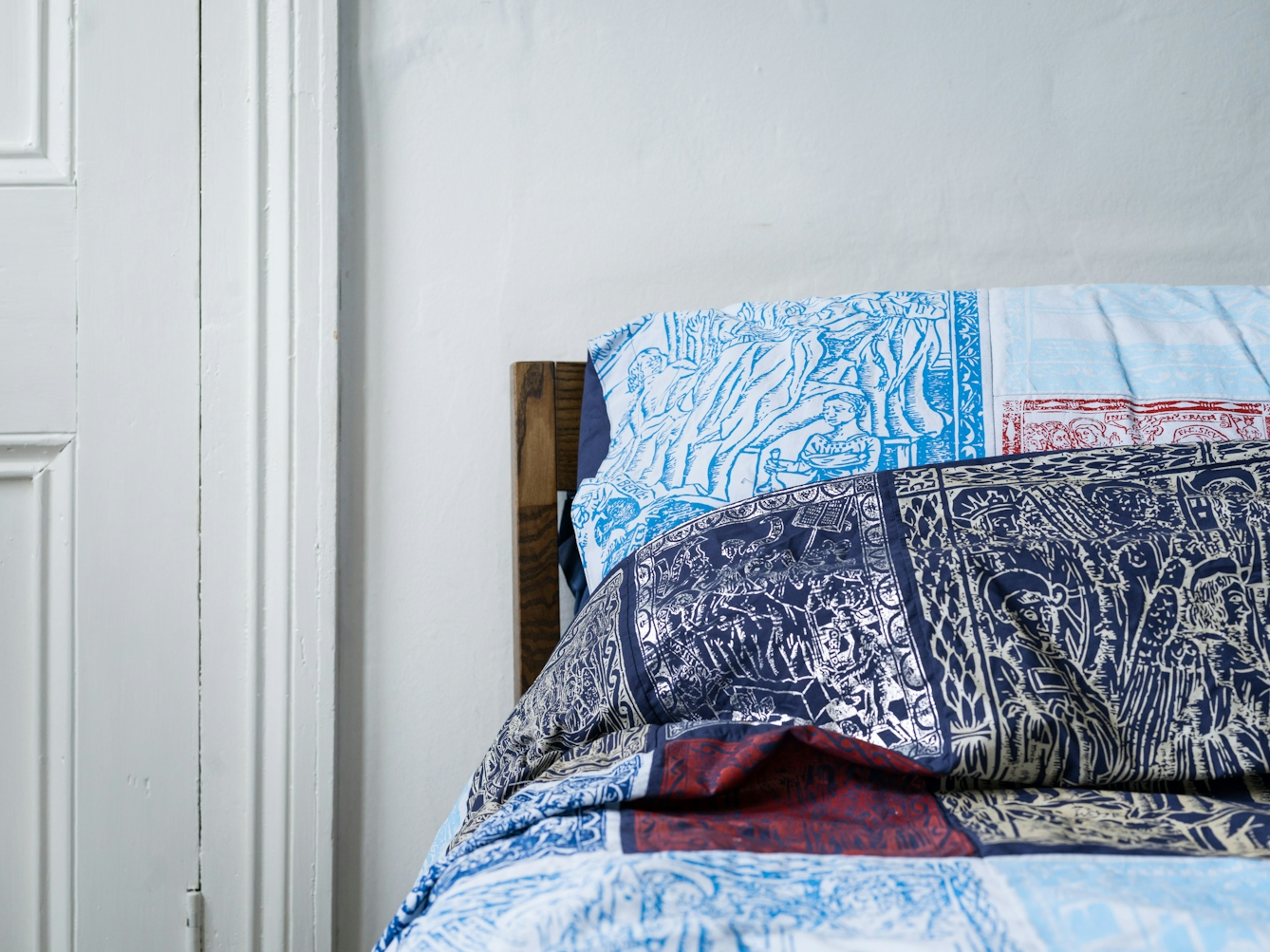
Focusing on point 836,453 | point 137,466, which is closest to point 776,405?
point 836,453

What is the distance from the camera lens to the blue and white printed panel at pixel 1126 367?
2.56 ft

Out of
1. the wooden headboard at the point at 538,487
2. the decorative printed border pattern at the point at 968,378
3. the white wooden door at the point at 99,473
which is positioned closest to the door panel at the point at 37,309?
the white wooden door at the point at 99,473

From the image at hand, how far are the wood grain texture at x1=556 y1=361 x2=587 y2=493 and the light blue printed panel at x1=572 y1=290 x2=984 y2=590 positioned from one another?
0.09 meters

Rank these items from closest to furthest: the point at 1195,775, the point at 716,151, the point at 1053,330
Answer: the point at 1195,775, the point at 1053,330, the point at 716,151

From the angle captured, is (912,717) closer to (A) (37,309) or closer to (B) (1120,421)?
(B) (1120,421)

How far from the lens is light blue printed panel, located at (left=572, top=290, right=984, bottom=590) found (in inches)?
31.0

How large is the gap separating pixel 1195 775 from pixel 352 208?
1040 mm

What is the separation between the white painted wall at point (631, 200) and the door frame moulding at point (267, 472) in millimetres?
42

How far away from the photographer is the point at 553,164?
1097 mm

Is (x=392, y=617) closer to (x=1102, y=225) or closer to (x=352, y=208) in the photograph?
(x=352, y=208)

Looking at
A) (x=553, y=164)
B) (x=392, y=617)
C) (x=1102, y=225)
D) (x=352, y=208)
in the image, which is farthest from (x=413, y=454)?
(x=1102, y=225)

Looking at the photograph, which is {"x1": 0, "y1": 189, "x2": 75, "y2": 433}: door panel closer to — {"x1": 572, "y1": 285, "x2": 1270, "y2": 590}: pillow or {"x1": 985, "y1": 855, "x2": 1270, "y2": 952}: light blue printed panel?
{"x1": 572, "y1": 285, "x2": 1270, "y2": 590}: pillow

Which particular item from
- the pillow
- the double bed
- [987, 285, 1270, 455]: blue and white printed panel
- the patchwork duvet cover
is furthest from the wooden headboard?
[987, 285, 1270, 455]: blue and white printed panel

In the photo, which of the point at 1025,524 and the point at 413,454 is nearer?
the point at 1025,524
